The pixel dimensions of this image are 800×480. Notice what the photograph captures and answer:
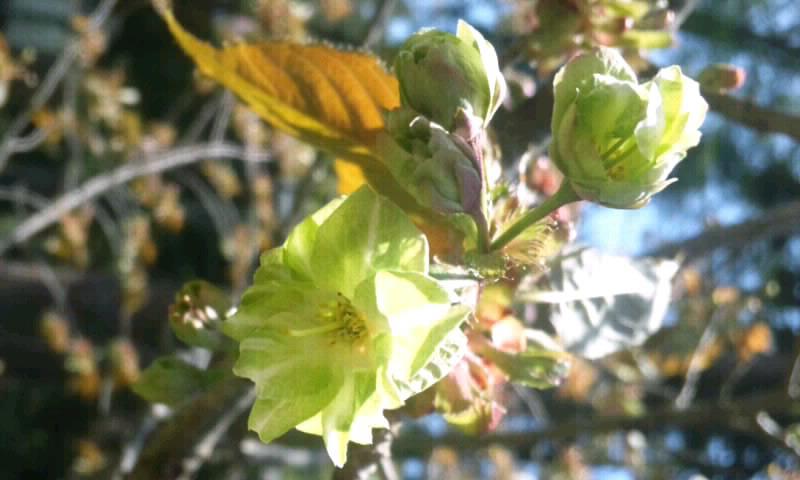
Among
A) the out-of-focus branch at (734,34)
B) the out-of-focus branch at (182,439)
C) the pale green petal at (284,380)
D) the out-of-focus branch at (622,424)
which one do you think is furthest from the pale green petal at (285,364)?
the out-of-focus branch at (734,34)

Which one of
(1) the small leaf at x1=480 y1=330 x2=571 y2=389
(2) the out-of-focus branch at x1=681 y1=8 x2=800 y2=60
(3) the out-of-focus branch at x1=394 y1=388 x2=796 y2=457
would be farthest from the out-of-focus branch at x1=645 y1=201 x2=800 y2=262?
(2) the out-of-focus branch at x1=681 y1=8 x2=800 y2=60

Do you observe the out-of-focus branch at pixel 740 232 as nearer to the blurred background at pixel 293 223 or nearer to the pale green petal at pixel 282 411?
the blurred background at pixel 293 223

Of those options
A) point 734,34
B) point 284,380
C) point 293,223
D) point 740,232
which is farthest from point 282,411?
point 734,34

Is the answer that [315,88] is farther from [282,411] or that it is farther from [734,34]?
[734,34]

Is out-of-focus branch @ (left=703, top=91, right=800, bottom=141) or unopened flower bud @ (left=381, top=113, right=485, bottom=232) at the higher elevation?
unopened flower bud @ (left=381, top=113, right=485, bottom=232)

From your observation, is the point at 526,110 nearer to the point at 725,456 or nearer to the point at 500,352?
the point at 500,352

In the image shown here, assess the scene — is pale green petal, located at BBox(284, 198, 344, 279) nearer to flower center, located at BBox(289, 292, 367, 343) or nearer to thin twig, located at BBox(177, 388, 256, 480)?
flower center, located at BBox(289, 292, 367, 343)
